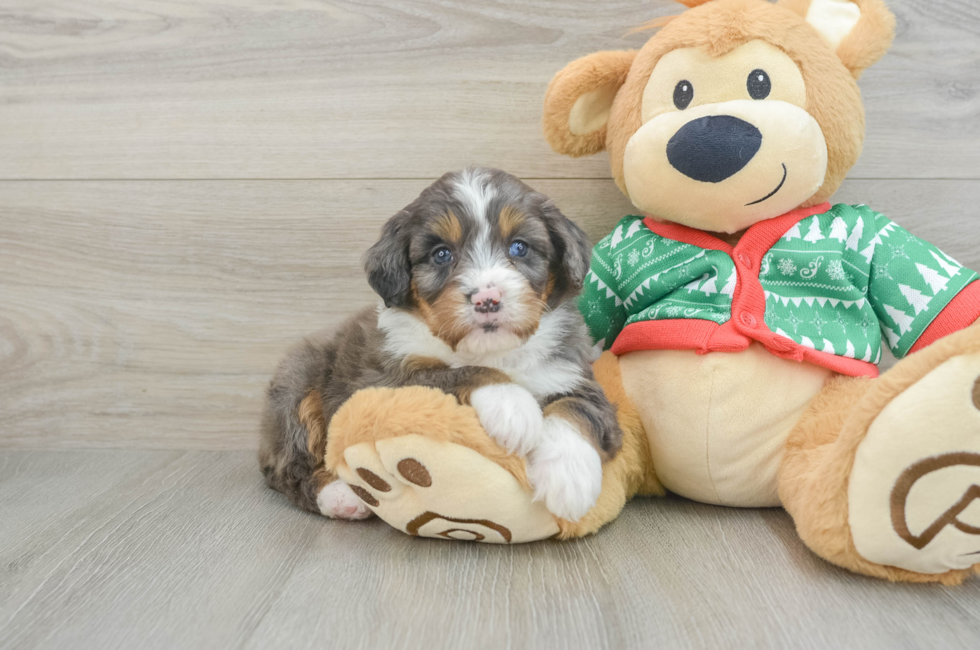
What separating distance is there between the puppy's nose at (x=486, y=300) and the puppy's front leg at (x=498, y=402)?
185 mm

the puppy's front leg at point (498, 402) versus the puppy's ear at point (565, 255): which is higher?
the puppy's ear at point (565, 255)

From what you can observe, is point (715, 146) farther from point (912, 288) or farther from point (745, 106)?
point (912, 288)

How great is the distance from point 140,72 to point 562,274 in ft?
5.59

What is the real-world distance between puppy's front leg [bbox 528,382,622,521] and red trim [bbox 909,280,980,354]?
0.82 meters

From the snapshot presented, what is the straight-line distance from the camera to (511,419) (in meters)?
1.46

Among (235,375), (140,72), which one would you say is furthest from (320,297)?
(140,72)

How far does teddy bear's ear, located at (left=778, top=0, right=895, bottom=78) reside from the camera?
1737 mm

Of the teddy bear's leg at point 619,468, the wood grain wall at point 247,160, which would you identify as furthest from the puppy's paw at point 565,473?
the wood grain wall at point 247,160

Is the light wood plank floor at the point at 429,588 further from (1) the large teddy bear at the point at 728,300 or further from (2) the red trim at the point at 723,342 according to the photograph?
(2) the red trim at the point at 723,342

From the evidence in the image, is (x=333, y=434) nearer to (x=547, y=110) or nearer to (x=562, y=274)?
(x=562, y=274)

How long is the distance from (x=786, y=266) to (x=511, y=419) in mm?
869

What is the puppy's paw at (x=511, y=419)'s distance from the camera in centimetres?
146

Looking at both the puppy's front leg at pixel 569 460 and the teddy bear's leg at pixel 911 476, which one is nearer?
the teddy bear's leg at pixel 911 476

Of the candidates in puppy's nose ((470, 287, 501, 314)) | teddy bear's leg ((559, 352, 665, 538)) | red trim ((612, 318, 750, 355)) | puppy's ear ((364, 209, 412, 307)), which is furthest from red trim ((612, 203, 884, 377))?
puppy's ear ((364, 209, 412, 307))
